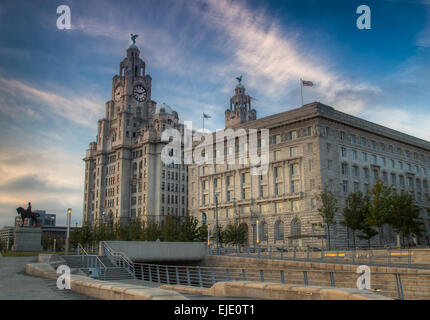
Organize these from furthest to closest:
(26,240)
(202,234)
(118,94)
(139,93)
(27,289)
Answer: (118,94)
(139,93)
(202,234)
(26,240)
(27,289)

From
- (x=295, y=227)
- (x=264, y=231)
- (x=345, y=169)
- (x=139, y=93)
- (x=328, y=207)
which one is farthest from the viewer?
(x=139, y=93)

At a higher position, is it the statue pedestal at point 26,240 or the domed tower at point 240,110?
the domed tower at point 240,110

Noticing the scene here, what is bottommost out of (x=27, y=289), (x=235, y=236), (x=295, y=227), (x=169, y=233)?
(x=27, y=289)

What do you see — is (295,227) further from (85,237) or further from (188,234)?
(85,237)

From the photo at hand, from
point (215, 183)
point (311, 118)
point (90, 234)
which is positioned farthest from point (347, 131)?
point (90, 234)

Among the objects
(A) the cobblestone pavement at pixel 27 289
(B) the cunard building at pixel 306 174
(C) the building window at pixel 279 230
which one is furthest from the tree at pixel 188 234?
(A) the cobblestone pavement at pixel 27 289

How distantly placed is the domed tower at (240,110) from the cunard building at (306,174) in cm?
5636

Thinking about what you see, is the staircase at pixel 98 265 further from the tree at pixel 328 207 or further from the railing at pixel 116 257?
the tree at pixel 328 207

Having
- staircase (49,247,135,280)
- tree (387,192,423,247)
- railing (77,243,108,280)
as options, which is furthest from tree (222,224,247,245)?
railing (77,243,108,280)

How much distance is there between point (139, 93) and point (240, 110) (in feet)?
112

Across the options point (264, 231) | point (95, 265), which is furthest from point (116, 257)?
point (264, 231)

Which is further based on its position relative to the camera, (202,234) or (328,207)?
(202,234)

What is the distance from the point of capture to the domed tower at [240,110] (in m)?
141

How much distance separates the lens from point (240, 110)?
5571 inches
